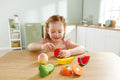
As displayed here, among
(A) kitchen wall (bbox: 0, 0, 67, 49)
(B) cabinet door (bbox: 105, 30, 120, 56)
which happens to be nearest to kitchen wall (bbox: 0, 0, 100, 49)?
(A) kitchen wall (bbox: 0, 0, 67, 49)

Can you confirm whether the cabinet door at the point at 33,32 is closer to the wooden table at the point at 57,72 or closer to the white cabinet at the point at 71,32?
the white cabinet at the point at 71,32

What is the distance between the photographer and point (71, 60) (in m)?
0.74

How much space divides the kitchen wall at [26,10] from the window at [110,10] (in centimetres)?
154

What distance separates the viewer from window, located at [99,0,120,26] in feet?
9.07

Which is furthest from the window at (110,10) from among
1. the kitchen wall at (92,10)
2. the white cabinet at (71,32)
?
the white cabinet at (71,32)

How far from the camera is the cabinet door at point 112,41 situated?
209 centimetres

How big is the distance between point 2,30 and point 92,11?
10.7ft

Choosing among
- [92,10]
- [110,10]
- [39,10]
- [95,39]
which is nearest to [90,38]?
[95,39]

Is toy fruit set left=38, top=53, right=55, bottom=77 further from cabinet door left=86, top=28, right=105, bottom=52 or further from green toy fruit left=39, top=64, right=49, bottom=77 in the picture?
cabinet door left=86, top=28, right=105, bottom=52

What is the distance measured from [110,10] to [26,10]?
284 centimetres

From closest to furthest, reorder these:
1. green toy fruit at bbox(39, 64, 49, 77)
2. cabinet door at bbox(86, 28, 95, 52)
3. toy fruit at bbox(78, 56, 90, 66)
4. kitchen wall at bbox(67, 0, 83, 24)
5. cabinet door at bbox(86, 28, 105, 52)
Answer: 1. green toy fruit at bbox(39, 64, 49, 77)
2. toy fruit at bbox(78, 56, 90, 66)
3. cabinet door at bbox(86, 28, 105, 52)
4. cabinet door at bbox(86, 28, 95, 52)
5. kitchen wall at bbox(67, 0, 83, 24)

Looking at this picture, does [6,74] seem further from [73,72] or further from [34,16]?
[34,16]

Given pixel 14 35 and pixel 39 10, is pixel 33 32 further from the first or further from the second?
pixel 39 10

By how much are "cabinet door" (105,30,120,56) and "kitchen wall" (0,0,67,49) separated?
7.99 ft
